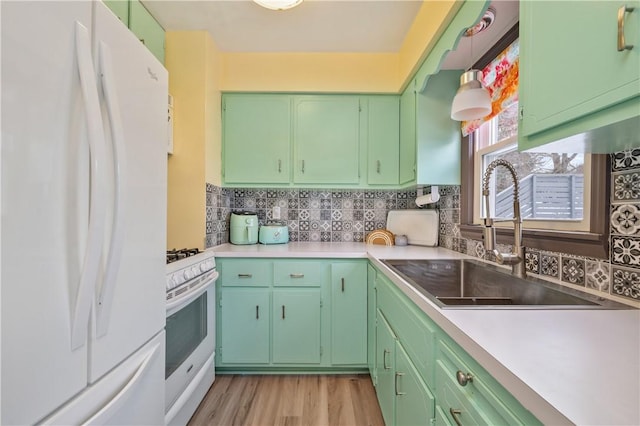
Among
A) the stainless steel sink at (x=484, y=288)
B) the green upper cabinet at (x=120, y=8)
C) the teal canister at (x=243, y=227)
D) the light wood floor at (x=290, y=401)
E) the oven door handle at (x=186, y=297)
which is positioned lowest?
the light wood floor at (x=290, y=401)

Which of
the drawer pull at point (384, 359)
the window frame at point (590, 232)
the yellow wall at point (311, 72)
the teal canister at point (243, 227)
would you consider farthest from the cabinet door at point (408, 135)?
the teal canister at point (243, 227)

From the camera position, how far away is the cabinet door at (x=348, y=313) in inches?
77.7

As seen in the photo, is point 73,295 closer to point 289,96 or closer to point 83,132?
point 83,132

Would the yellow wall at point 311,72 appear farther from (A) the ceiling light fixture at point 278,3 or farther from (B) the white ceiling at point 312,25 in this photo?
(A) the ceiling light fixture at point 278,3

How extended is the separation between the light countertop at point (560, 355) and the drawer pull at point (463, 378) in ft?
0.23

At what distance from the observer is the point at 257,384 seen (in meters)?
1.90

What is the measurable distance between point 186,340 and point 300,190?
148 centimetres

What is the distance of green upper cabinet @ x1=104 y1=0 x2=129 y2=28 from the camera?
53.2 inches

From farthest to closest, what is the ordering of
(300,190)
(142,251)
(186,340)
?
(300,190) → (186,340) → (142,251)

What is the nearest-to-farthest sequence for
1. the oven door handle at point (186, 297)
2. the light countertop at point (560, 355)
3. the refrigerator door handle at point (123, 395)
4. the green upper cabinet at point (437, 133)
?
the light countertop at point (560, 355) < the refrigerator door handle at point (123, 395) < the oven door handle at point (186, 297) < the green upper cabinet at point (437, 133)

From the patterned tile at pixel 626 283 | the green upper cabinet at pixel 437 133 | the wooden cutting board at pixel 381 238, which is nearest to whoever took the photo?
the patterned tile at pixel 626 283

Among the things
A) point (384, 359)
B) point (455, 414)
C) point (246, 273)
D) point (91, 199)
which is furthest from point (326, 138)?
point (455, 414)

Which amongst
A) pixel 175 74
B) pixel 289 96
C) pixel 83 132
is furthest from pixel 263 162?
pixel 83 132

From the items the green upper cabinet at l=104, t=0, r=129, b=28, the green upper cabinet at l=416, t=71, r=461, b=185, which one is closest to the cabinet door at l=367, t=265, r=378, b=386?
the green upper cabinet at l=416, t=71, r=461, b=185
